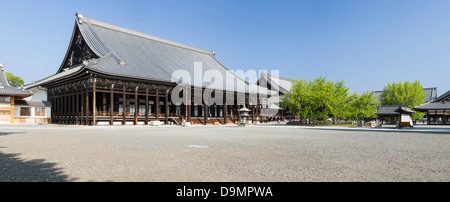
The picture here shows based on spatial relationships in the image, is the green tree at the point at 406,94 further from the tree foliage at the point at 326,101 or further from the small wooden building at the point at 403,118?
the small wooden building at the point at 403,118

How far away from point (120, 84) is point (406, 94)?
2075 inches

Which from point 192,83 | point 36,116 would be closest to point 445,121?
point 192,83

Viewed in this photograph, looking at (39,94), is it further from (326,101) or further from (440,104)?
(440,104)

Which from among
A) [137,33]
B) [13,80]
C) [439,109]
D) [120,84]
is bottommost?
[439,109]

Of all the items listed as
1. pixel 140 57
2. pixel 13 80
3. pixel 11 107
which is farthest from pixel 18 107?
pixel 13 80

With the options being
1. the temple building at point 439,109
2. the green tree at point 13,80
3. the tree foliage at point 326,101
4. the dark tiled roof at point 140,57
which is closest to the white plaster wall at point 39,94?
the dark tiled roof at point 140,57

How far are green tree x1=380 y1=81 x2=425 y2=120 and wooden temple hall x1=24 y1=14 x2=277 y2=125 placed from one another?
30854 millimetres

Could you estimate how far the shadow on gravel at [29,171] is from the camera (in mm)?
4418

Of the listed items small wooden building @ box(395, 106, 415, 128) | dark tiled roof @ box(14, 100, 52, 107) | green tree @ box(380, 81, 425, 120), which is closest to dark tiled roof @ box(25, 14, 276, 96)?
dark tiled roof @ box(14, 100, 52, 107)

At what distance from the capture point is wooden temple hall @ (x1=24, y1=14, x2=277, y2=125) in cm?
2773

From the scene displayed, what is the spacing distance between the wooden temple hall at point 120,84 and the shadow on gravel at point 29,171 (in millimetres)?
21210

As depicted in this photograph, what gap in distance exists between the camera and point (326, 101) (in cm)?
3125
